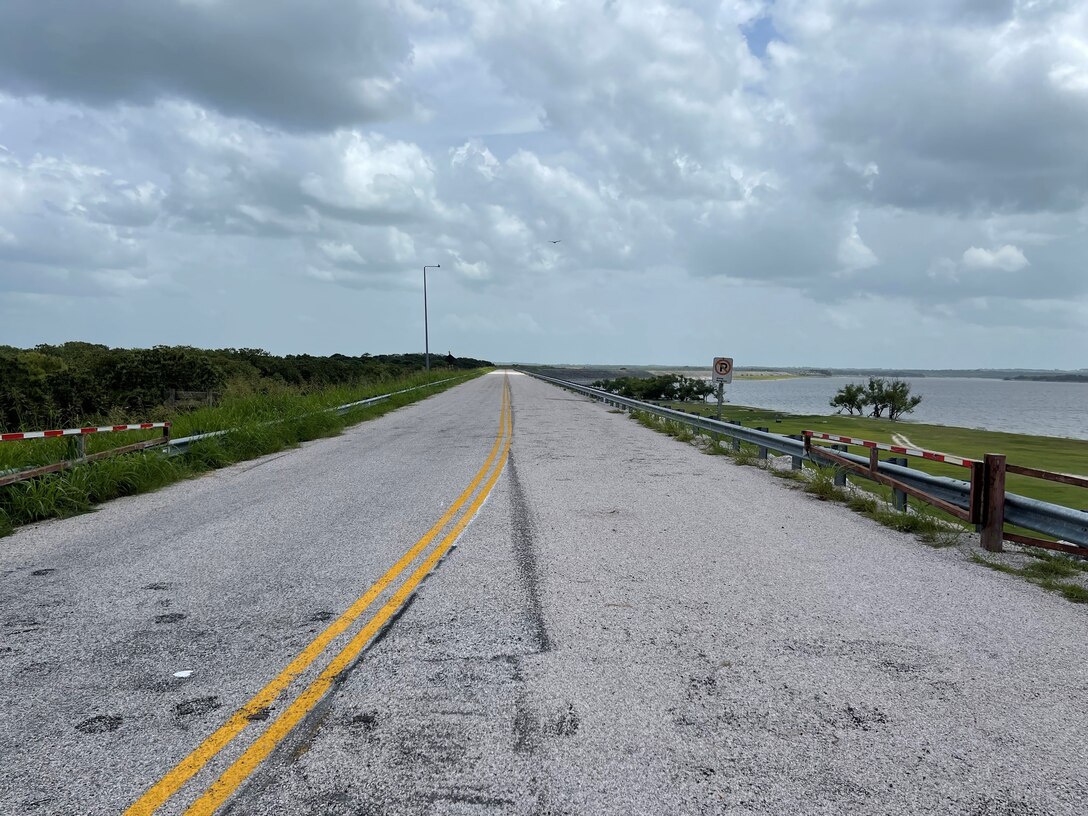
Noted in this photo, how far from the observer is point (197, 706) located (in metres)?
3.70

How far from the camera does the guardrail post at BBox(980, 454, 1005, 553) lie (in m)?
7.04

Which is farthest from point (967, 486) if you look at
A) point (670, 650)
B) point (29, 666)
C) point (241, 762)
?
point (29, 666)

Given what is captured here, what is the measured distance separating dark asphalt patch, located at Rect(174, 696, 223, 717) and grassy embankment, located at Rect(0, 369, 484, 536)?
19.0 feet

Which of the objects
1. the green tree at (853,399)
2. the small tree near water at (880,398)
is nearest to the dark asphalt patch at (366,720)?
the small tree near water at (880,398)

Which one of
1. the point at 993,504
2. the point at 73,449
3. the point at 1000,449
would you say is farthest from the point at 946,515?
the point at 1000,449

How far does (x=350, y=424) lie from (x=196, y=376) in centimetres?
1502

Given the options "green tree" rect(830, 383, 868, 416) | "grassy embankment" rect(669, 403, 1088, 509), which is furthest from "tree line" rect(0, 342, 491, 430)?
"green tree" rect(830, 383, 868, 416)

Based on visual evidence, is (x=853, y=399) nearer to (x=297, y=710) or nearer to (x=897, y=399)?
(x=897, y=399)

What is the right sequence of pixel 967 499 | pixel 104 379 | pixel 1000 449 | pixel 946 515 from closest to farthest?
pixel 967 499, pixel 946 515, pixel 1000 449, pixel 104 379

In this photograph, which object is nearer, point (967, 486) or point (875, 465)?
point (967, 486)

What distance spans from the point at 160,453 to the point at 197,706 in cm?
919

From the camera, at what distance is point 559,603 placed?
5.32m

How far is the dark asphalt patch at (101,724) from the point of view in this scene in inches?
137

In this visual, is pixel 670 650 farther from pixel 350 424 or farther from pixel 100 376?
pixel 100 376
